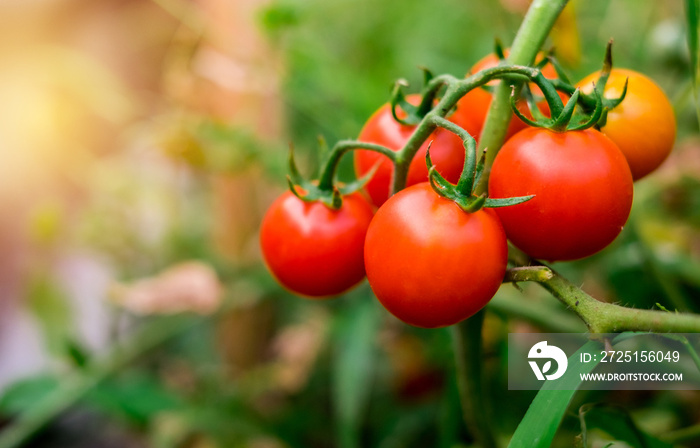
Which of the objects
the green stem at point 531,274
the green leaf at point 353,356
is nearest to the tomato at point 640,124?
the green stem at point 531,274

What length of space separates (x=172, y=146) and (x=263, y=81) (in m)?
0.19

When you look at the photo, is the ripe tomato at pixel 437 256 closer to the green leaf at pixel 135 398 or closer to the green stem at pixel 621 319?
the green stem at pixel 621 319

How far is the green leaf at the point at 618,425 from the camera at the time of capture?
12.8 inches

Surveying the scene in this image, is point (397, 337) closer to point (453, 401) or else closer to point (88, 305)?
point (453, 401)

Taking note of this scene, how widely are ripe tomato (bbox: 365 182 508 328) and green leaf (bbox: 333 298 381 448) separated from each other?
44 cm

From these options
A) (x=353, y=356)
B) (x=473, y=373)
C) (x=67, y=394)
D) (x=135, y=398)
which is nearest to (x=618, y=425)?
(x=473, y=373)

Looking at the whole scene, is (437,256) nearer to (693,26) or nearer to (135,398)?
(693,26)

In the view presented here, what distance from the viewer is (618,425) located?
332 millimetres

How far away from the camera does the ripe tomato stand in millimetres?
272

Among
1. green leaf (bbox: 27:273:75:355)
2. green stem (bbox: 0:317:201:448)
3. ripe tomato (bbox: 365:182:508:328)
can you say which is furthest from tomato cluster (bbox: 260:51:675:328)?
green leaf (bbox: 27:273:75:355)

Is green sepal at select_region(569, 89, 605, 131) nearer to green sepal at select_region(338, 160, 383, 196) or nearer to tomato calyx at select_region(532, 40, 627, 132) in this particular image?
tomato calyx at select_region(532, 40, 627, 132)

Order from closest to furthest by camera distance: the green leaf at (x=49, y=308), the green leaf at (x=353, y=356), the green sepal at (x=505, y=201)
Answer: the green sepal at (x=505, y=201) → the green leaf at (x=353, y=356) → the green leaf at (x=49, y=308)

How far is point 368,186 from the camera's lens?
36 centimetres

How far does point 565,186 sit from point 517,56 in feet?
0.26
